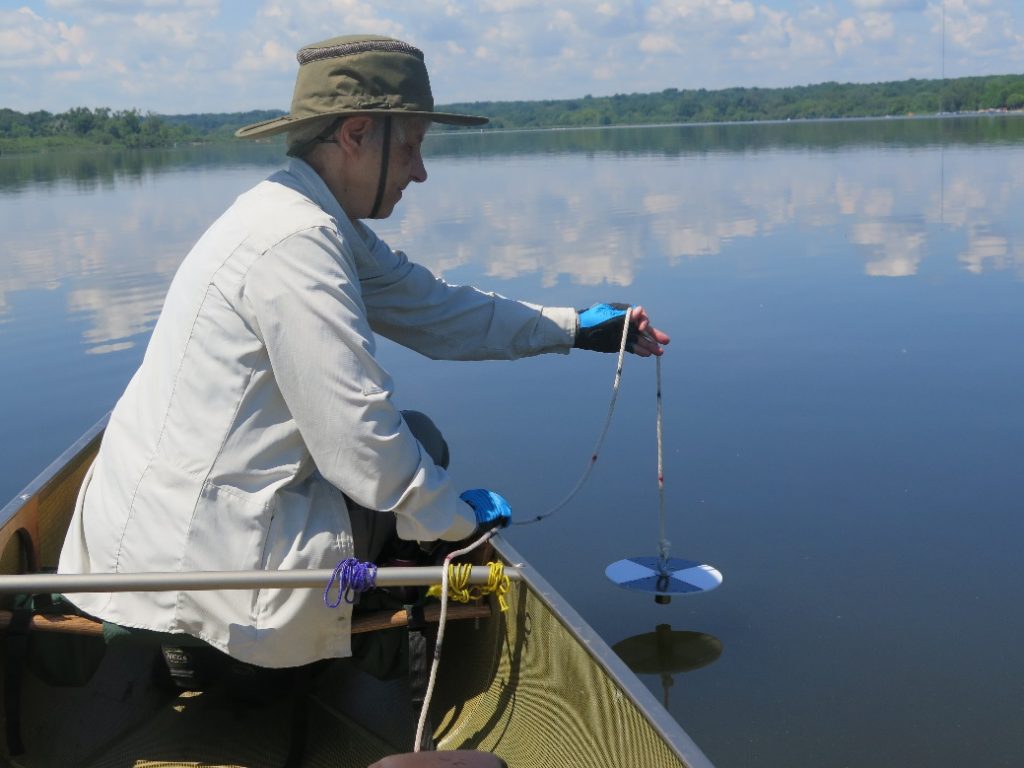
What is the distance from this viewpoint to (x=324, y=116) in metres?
2.80

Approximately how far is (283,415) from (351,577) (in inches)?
15.0

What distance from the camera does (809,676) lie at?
4.30 metres

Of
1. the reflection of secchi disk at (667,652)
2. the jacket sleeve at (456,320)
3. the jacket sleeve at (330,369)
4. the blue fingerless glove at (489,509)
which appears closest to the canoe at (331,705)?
the blue fingerless glove at (489,509)

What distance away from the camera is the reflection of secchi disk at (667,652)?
4434 millimetres

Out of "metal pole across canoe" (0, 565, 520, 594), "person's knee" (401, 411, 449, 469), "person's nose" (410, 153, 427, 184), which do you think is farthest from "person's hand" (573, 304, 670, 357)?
"metal pole across canoe" (0, 565, 520, 594)

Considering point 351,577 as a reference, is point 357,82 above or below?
above

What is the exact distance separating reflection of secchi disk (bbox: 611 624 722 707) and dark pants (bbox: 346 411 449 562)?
1.46 meters

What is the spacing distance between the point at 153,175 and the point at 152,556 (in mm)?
40268

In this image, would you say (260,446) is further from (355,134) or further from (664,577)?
(664,577)

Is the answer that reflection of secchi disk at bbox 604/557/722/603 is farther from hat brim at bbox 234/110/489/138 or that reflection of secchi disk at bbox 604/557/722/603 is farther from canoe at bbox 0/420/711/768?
hat brim at bbox 234/110/489/138

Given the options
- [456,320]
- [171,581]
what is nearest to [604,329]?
[456,320]

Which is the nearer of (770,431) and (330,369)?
(330,369)

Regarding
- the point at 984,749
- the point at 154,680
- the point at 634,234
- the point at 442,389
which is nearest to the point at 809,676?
the point at 984,749

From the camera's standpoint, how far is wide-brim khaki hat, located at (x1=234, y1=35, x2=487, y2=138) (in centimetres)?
280
